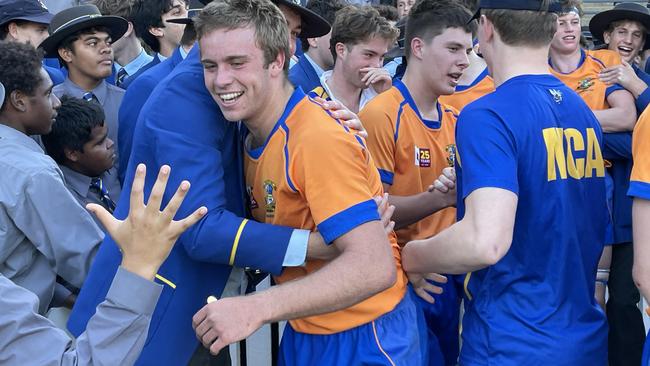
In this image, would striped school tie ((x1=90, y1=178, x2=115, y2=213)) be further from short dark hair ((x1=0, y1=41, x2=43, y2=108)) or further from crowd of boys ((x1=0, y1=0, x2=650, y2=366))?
short dark hair ((x1=0, y1=41, x2=43, y2=108))

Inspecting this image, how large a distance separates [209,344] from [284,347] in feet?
2.14

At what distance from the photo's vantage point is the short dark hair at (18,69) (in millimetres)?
3566

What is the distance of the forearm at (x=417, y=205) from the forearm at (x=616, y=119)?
1.52 meters

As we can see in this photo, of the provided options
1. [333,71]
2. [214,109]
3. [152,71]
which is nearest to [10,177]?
[214,109]

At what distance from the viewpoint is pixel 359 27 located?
583 cm

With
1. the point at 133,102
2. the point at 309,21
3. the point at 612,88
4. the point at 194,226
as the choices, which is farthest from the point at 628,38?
the point at 194,226

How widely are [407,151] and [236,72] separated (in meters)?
1.29

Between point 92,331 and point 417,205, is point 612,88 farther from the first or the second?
point 92,331

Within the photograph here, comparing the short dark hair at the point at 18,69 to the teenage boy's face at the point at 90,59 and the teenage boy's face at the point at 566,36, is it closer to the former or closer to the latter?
the teenage boy's face at the point at 90,59

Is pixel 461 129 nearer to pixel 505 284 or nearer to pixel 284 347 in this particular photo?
pixel 505 284

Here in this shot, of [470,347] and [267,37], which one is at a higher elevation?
[267,37]

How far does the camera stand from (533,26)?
299cm

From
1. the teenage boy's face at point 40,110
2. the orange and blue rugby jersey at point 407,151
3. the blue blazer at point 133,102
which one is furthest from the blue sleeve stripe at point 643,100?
the teenage boy's face at point 40,110

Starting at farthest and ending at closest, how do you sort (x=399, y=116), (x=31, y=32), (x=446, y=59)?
1. (x=31, y=32)
2. (x=446, y=59)
3. (x=399, y=116)
